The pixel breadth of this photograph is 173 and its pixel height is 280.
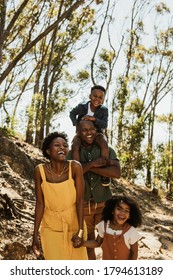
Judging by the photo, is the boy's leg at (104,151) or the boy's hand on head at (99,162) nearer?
the boy's hand on head at (99,162)

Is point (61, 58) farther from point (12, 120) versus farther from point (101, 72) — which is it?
point (12, 120)

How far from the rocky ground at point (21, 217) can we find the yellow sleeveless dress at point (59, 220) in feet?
5.30

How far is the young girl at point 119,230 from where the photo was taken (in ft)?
11.6

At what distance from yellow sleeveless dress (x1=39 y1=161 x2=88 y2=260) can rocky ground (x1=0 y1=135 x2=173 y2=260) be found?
162cm

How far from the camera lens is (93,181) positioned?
3932 mm

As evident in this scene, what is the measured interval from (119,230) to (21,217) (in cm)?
264

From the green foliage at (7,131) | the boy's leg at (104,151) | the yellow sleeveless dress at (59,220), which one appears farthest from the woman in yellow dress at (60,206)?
the green foliage at (7,131)

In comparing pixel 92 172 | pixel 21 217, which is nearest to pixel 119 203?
pixel 92 172

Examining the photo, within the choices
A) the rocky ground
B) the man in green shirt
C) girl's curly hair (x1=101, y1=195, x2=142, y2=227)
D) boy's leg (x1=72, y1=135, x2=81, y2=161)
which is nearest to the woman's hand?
girl's curly hair (x1=101, y1=195, x2=142, y2=227)

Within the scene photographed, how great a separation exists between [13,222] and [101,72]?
18.1 metres

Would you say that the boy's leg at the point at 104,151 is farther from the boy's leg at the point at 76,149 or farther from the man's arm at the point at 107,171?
the boy's leg at the point at 76,149

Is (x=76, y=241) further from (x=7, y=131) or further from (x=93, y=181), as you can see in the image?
(x=7, y=131)

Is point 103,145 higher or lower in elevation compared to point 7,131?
lower

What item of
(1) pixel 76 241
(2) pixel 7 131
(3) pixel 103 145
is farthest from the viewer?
(2) pixel 7 131
